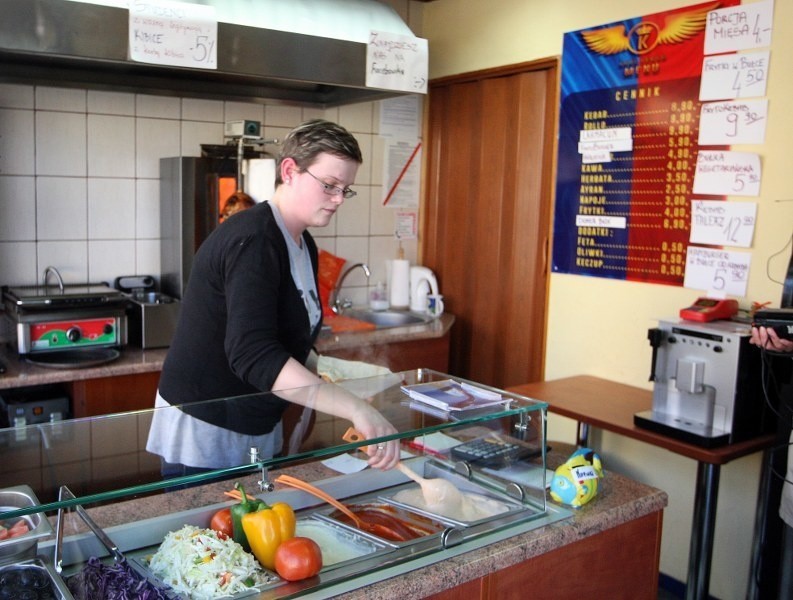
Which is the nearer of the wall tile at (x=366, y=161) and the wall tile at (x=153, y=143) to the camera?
the wall tile at (x=153, y=143)

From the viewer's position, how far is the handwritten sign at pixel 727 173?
274 cm

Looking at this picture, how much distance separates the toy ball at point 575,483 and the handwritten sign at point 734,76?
69.4 inches

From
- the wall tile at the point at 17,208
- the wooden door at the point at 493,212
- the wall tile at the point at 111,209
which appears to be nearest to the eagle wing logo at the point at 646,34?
the wooden door at the point at 493,212

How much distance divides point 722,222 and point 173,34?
6.61ft

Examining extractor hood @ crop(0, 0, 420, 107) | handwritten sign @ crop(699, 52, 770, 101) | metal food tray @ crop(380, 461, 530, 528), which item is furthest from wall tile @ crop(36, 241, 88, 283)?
handwritten sign @ crop(699, 52, 770, 101)

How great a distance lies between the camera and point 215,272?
5.57ft

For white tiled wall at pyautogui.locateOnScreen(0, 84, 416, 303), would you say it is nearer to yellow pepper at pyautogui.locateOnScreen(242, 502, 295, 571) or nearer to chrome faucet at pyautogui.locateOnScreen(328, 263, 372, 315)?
chrome faucet at pyautogui.locateOnScreen(328, 263, 372, 315)

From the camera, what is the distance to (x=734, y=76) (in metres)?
2.77

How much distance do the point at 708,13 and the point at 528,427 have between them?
1.99 metres

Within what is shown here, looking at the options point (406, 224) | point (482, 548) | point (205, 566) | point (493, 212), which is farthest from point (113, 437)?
point (406, 224)

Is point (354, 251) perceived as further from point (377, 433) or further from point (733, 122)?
point (377, 433)

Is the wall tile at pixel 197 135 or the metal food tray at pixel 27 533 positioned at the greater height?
the wall tile at pixel 197 135

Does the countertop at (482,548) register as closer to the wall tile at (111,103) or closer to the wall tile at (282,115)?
the wall tile at (111,103)

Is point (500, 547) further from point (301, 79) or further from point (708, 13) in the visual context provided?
point (708, 13)
